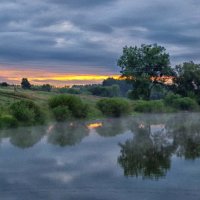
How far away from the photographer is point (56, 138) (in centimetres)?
3806

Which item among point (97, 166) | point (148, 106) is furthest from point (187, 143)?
point (148, 106)

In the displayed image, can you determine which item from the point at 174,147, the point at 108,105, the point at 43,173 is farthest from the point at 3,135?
the point at 108,105

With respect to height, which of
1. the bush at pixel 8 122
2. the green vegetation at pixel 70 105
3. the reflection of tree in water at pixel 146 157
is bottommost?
the reflection of tree in water at pixel 146 157

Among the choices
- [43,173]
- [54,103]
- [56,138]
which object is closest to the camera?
[43,173]

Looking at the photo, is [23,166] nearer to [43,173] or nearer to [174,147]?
[43,173]

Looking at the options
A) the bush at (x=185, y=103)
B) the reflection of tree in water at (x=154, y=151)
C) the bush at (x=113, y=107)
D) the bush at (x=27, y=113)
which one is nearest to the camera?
the reflection of tree in water at (x=154, y=151)

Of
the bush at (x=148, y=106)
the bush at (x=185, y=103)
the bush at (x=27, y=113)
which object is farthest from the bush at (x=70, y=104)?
the bush at (x=185, y=103)

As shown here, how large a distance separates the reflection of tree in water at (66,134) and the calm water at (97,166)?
76 millimetres

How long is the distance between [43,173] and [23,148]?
10065 millimetres

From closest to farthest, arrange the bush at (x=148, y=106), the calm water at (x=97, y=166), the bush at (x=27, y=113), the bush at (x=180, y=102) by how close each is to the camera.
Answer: the calm water at (x=97, y=166)
the bush at (x=27, y=113)
the bush at (x=148, y=106)
the bush at (x=180, y=102)

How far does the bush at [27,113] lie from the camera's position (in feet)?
151

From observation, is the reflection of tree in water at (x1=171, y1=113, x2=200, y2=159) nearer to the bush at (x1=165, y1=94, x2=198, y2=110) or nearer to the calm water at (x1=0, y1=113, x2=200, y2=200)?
the calm water at (x1=0, y1=113, x2=200, y2=200)

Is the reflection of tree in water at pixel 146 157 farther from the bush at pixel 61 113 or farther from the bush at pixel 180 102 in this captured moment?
the bush at pixel 180 102

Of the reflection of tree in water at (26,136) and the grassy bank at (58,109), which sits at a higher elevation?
the grassy bank at (58,109)
